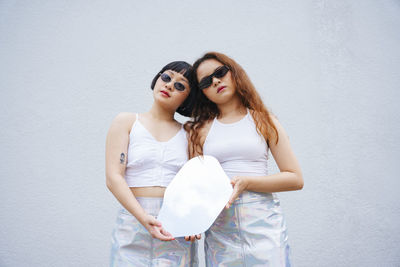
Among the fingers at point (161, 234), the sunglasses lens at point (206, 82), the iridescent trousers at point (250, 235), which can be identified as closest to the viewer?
the fingers at point (161, 234)

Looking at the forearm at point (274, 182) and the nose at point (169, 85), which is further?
the nose at point (169, 85)

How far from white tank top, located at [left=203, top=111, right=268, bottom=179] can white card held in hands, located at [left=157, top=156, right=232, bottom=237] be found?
0.17 m

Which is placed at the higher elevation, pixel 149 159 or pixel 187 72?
pixel 187 72

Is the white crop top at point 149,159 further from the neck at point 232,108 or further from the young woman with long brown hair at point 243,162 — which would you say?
the neck at point 232,108

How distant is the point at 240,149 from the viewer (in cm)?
129

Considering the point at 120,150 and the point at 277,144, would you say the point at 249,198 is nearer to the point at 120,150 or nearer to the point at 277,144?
the point at 277,144

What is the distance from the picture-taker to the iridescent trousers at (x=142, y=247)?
117cm

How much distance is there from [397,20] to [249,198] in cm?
293

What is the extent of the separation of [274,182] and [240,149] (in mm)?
232

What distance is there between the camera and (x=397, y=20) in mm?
2766

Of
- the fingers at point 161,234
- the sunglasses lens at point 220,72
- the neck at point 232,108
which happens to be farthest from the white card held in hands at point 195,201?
the sunglasses lens at point 220,72

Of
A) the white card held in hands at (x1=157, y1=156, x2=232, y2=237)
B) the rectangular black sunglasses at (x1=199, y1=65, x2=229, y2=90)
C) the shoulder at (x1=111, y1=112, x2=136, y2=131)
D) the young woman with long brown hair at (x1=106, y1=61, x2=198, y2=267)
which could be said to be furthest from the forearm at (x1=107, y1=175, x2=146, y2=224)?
the rectangular black sunglasses at (x1=199, y1=65, x2=229, y2=90)

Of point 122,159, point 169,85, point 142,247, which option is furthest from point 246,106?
point 142,247

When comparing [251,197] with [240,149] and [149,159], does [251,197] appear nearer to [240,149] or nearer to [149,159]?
[240,149]
